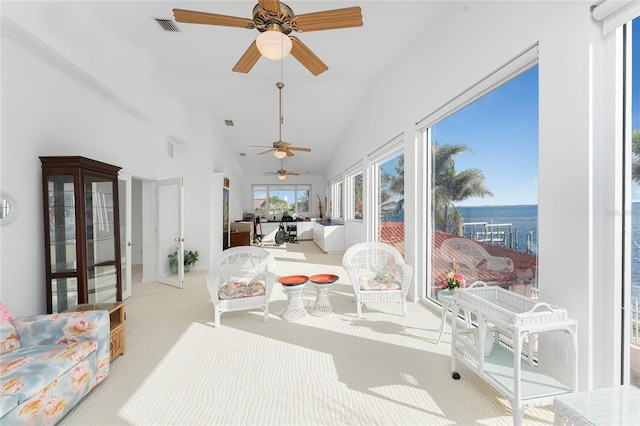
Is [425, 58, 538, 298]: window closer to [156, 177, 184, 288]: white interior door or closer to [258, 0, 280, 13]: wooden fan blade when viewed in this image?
[258, 0, 280, 13]: wooden fan blade

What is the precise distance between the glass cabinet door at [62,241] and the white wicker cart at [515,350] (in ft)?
12.0

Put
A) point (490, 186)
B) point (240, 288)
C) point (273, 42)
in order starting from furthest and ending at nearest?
point (240, 288), point (490, 186), point (273, 42)

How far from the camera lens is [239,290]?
325 cm

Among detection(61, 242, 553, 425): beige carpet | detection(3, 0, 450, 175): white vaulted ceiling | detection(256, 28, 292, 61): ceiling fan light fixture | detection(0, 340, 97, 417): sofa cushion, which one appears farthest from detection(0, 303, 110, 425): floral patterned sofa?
detection(3, 0, 450, 175): white vaulted ceiling

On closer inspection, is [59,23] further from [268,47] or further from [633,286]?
[633,286]

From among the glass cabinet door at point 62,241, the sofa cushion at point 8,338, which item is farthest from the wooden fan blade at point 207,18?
the sofa cushion at point 8,338

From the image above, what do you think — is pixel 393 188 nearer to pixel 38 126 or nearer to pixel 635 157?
pixel 635 157

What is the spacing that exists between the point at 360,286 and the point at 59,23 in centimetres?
416

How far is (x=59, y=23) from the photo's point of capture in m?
2.59

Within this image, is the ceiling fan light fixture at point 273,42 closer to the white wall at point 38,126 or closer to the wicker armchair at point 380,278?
the white wall at point 38,126

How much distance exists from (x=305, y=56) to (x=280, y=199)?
10.4 metres

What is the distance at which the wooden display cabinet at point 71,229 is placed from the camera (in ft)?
8.53

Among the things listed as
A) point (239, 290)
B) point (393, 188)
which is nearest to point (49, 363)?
point (239, 290)

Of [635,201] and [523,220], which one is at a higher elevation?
[635,201]
